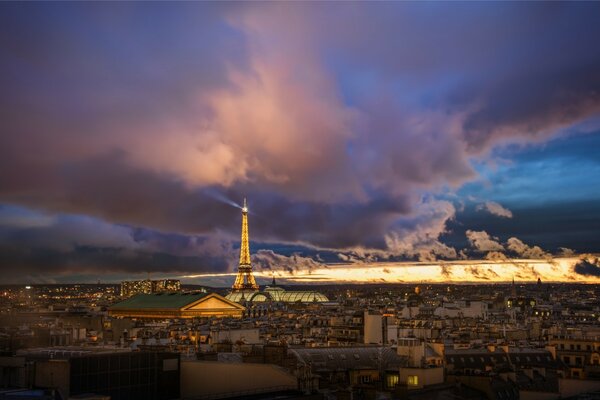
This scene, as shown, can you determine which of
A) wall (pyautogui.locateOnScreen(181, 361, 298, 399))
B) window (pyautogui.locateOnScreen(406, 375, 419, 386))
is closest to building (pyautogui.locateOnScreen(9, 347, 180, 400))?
wall (pyautogui.locateOnScreen(181, 361, 298, 399))

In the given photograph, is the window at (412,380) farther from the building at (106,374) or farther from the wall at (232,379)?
the building at (106,374)

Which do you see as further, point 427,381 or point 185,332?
point 185,332

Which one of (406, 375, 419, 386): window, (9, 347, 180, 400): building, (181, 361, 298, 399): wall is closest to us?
(9, 347, 180, 400): building

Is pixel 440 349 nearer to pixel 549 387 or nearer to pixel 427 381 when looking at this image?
pixel 549 387

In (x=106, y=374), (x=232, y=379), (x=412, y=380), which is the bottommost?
(x=412, y=380)

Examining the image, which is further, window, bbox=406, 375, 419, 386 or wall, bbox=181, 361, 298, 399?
window, bbox=406, 375, 419, 386

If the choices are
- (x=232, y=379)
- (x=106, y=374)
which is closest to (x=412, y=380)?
(x=232, y=379)

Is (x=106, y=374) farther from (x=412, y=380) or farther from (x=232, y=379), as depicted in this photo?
(x=412, y=380)

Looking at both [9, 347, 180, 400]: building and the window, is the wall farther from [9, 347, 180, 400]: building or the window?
the window

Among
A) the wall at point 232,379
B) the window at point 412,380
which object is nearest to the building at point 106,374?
the wall at point 232,379

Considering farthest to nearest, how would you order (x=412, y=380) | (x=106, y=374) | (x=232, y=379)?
(x=412, y=380) → (x=232, y=379) → (x=106, y=374)

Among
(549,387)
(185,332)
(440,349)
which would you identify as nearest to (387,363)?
(440,349)
